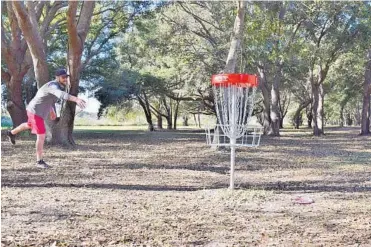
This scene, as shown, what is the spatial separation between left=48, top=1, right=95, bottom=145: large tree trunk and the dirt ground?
Result: 3543mm

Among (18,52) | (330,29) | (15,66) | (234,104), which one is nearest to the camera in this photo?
(234,104)

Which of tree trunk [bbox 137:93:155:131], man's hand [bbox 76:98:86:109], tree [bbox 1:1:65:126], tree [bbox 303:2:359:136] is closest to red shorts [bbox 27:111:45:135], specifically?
man's hand [bbox 76:98:86:109]

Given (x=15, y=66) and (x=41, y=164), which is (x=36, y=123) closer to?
(x=41, y=164)

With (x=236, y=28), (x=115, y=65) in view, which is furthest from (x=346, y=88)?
(x=236, y=28)

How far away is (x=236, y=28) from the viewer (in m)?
11.2

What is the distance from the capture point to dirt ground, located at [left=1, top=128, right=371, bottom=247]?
3357mm

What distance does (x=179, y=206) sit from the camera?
452 centimetres

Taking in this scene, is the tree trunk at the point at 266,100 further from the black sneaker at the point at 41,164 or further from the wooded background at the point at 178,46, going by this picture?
the black sneaker at the point at 41,164

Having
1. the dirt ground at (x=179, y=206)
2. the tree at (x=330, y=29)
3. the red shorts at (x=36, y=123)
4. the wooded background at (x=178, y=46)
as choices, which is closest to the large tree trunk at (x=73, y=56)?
the wooded background at (x=178, y=46)

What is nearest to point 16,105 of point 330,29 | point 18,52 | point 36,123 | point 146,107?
point 18,52

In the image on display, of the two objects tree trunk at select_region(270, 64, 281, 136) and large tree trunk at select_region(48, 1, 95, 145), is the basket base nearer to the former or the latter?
large tree trunk at select_region(48, 1, 95, 145)

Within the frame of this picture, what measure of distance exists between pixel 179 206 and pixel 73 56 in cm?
737

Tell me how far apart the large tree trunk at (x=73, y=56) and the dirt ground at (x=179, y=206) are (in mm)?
3543

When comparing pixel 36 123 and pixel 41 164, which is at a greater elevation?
pixel 36 123
